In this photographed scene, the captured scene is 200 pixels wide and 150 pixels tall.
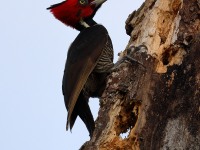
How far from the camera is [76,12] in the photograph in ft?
19.1

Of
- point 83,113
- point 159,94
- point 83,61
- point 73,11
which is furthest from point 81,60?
point 159,94

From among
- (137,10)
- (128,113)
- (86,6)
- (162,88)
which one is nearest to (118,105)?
(128,113)

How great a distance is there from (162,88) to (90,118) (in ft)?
4.02

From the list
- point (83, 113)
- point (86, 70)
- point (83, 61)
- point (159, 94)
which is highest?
point (83, 61)

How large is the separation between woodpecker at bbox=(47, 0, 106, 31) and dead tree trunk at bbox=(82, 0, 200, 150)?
5.66ft

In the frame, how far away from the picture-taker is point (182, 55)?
3.71 metres

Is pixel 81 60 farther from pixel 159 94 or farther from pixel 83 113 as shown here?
pixel 159 94

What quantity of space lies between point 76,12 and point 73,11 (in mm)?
41

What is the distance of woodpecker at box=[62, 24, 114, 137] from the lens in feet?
15.0

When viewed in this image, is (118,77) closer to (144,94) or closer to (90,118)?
(144,94)

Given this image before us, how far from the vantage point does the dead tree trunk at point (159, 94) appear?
3197 mm

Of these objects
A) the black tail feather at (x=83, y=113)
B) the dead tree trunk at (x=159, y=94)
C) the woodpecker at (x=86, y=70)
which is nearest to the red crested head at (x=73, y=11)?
the woodpecker at (x=86, y=70)

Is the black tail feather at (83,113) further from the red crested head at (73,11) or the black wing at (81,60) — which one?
the red crested head at (73,11)

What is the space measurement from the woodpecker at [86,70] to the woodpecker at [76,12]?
402 mm
